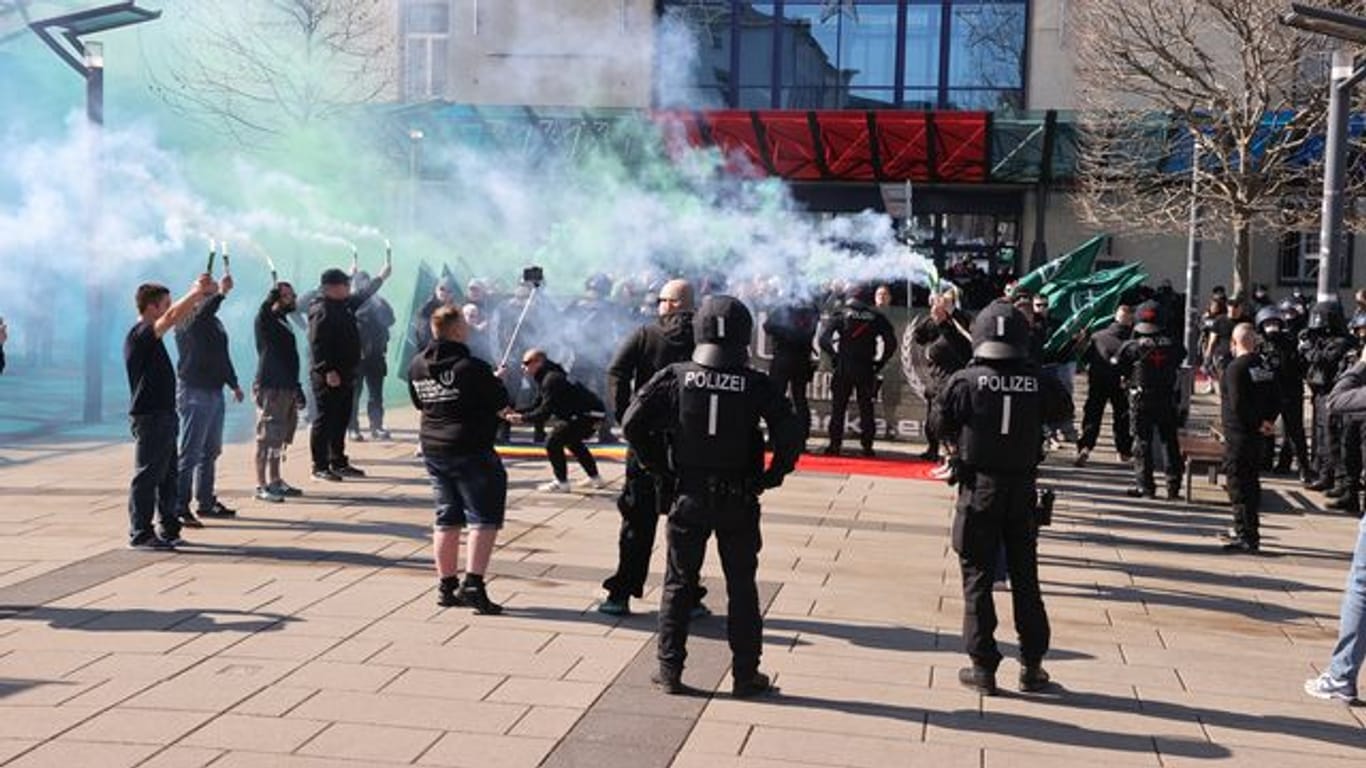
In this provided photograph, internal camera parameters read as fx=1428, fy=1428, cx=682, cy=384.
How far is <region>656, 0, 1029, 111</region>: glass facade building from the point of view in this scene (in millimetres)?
30531

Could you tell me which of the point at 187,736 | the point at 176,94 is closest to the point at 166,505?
the point at 187,736

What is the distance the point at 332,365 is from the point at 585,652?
5909mm

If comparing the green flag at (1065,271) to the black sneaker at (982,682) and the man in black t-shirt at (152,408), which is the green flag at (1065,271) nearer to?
the man in black t-shirt at (152,408)

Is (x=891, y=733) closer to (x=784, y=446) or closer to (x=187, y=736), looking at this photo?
(x=784, y=446)

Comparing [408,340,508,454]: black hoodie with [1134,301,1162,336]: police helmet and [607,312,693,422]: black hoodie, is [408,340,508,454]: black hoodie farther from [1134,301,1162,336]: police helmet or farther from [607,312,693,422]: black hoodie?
[1134,301,1162,336]: police helmet

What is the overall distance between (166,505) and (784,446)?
4662 millimetres

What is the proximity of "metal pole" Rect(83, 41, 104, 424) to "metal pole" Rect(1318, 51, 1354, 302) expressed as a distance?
12642 mm

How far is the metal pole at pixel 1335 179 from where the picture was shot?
14.1m

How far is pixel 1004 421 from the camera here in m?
6.34

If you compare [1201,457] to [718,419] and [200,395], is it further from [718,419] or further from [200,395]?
[200,395]

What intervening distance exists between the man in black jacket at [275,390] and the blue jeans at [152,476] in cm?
184

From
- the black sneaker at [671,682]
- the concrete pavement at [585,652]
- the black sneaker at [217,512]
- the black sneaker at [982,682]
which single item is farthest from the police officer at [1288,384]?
the black sneaker at [217,512]

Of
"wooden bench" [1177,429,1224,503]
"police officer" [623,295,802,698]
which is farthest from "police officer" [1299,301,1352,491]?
"police officer" [623,295,802,698]

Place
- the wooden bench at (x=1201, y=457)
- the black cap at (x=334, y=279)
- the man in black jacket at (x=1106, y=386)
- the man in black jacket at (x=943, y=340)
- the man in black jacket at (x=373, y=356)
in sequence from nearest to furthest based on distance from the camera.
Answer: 1. the man in black jacket at (x=943, y=340)
2. the black cap at (x=334, y=279)
3. the wooden bench at (x=1201, y=457)
4. the man in black jacket at (x=1106, y=386)
5. the man in black jacket at (x=373, y=356)
